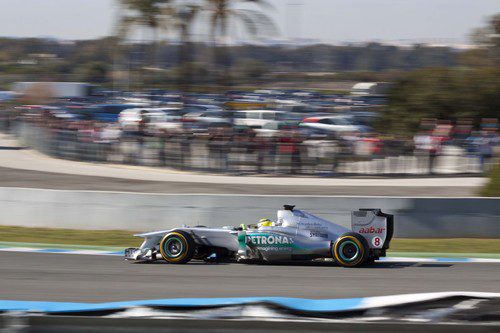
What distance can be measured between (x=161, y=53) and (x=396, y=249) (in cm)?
2255

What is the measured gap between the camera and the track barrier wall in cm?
1261

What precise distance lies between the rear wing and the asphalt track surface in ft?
1.10

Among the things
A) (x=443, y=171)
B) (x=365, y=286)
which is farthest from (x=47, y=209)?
(x=443, y=171)

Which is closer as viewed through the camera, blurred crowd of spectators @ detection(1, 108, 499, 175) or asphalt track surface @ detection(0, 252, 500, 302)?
asphalt track surface @ detection(0, 252, 500, 302)

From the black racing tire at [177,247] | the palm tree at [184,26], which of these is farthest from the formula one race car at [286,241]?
the palm tree at [184,26]

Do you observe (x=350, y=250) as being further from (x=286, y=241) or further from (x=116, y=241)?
(x=116, y=241)

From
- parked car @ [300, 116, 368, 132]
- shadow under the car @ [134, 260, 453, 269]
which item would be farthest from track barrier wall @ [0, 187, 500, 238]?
parked car @ [300, 116, 368, 132]

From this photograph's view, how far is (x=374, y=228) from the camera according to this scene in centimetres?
970

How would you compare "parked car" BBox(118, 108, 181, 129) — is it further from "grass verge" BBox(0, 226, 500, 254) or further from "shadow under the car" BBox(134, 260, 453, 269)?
"shadow under the car" BBox(134, 260, 453, 269)

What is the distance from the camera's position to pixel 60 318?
185 inches

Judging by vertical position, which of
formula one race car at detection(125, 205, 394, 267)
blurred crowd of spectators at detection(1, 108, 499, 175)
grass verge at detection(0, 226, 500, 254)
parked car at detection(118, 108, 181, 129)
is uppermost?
parked car at detection(118, 108, 181, 129)

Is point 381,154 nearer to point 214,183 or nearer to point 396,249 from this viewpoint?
point 214,183

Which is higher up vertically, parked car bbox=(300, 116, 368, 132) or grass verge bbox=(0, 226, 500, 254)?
parked car bbox=(300, 116, 368, 132)

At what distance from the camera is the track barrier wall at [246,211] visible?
1261cm
